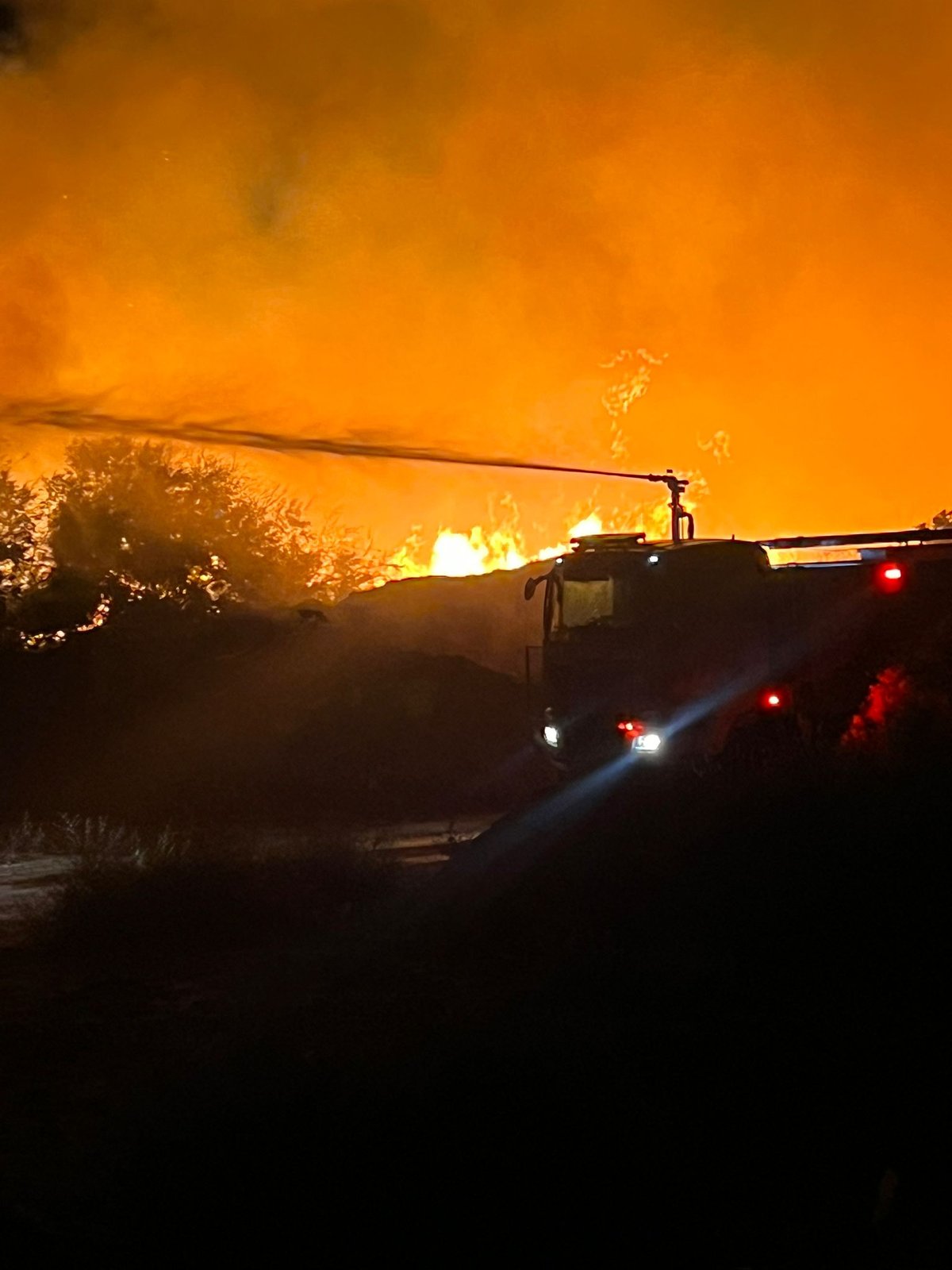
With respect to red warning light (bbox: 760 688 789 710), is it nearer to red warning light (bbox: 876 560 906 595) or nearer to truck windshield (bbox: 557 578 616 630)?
red warning light (bbox: 876 560 906 595)

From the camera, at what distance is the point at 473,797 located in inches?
1114

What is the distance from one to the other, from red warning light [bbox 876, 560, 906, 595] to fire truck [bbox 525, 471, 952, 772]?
0.02 meters

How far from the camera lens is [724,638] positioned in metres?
19.0

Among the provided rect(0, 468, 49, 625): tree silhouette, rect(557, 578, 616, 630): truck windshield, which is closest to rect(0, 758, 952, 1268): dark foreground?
rect(557, 578, 616, 630): truck windshield

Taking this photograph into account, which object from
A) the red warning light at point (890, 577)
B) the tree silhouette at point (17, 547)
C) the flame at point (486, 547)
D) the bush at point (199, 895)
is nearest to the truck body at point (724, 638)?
the red warning light at point (890, 577)

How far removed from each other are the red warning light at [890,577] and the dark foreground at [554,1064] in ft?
19.3

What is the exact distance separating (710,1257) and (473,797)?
23.0 meters

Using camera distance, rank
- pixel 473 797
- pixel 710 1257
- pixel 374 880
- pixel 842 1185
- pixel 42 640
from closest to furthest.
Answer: pixel 710 1257, pixel 842 1185, pixel 374 880, pixel 473 797, pixel 42 640

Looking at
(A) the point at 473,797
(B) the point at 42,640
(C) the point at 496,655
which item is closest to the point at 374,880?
(A) the point at 473,797

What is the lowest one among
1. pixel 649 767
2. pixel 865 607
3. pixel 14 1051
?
pixel 14 1051

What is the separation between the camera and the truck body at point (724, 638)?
17.9m

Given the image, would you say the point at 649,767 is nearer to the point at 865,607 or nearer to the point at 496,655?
the point at 865,607

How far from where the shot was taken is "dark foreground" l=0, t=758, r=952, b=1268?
5.68 m

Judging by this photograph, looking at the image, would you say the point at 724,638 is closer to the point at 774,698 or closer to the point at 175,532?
the point at 774,698
